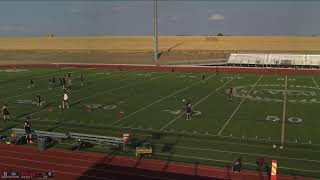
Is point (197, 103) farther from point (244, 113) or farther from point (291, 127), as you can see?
A: point (291, 127)

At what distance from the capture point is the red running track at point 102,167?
51.4 feet

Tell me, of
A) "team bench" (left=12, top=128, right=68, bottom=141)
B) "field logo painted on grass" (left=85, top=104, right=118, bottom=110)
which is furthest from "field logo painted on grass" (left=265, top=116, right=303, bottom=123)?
"team bench" (left=12, top=128, right=68, bottom=141)

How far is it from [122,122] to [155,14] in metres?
40.3

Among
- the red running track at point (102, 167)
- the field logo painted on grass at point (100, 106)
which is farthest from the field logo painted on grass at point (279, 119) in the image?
the field logo painted on grass at point (100, 106)

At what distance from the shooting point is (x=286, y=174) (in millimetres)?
15922

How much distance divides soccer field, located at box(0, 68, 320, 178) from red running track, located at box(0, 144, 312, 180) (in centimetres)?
98

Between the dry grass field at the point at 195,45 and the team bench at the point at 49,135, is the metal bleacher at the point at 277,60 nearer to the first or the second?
the dry grass field at the point at 195,45

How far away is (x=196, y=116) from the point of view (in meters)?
26.7

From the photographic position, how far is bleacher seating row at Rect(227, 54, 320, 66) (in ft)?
212

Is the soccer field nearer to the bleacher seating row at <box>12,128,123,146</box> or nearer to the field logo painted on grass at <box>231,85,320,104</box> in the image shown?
the field logo painted on grass at <box>231,85,320,104</box>

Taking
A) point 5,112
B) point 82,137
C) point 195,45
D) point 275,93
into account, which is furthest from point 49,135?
point 195,45

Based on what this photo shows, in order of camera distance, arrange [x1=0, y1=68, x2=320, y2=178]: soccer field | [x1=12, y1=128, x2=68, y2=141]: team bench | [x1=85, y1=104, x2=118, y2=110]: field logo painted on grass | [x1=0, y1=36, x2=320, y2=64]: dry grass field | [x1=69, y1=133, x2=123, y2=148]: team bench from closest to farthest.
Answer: [x1=0, y1=68, x2=320, y2=178]: soccer field < [x1=69, y1=133, x2=123, y2=148]: team bench < [x1=12, y1=128, x2=68, y2=141]: team bench < [x1=85, y1=104, x2=118, y2=110]: field logo painted on grass < [x1=0, y1=36, x2=320, y2=64]: dry grass field

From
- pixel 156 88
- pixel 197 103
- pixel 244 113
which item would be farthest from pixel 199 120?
pixel 156 88

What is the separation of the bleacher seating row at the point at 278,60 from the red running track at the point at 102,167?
51778 mm
